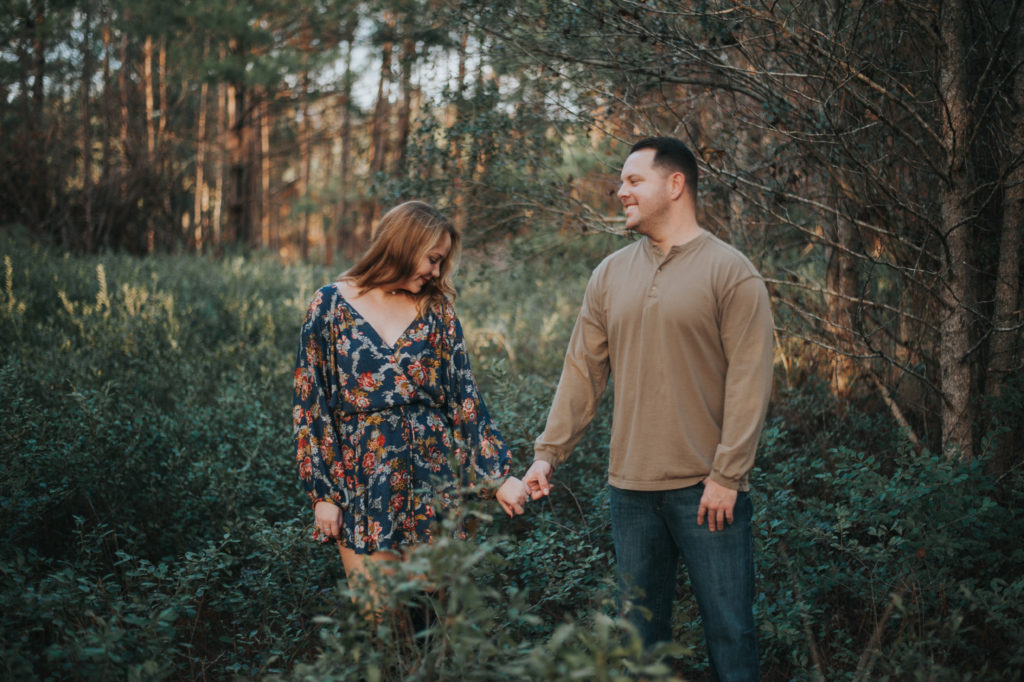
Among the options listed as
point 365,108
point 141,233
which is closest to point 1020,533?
point 141,233

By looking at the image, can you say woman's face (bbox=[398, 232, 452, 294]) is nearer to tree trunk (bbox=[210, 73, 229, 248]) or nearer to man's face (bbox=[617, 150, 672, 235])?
man's face (bbox=[617, 150, 672, 235])

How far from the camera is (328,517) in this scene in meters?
2.79

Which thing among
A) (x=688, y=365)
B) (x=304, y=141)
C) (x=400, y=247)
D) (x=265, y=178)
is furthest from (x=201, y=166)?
(x=688, y=365)

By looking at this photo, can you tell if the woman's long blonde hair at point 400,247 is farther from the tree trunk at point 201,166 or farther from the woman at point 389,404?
the tree trunk at point 201,166

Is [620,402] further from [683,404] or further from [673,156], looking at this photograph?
[673,156]

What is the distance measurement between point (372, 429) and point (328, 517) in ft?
1.24

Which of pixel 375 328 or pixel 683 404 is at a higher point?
pixel 375 328

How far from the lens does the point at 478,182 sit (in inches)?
239

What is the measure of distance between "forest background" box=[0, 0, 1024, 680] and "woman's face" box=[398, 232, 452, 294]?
1.24 meters

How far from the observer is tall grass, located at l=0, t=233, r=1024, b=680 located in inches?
86.5

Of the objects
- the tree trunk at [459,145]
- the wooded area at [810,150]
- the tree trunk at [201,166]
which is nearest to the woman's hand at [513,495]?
the wooded area at [810,150]

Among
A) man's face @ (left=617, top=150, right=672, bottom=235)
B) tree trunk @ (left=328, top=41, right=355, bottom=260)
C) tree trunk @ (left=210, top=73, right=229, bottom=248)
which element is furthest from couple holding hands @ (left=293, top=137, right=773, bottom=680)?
tree trunk @ (left=210, top=73, right=229, bottom=248)

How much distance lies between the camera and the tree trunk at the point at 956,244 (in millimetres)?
3865

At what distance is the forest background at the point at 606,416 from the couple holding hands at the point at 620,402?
0.31 meters
